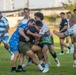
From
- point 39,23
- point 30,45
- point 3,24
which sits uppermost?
point 39,23

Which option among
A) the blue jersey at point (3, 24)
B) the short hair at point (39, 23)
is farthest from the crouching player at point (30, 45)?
the blue jersey at point (3, 24)

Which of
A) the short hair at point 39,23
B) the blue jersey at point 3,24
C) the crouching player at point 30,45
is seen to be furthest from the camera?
the blue jersey at point 3,24

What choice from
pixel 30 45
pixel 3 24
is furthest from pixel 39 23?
pixel 3 24

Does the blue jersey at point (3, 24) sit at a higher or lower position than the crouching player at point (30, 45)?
lower

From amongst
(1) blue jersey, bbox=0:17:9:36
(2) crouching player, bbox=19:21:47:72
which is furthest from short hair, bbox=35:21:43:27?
(1) blue jersey, bbox=0:17:9:36

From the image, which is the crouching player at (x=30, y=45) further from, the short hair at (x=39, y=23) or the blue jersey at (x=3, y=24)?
the blue jersey at (x=3, y=24)

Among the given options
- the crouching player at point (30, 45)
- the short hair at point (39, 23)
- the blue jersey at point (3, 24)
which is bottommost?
the blue jersey at point (3, 24)

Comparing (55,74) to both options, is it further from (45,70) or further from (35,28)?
(35,28)

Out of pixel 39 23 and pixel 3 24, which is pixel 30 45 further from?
pixel 3 24

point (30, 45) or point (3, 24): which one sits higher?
point (30, 45)

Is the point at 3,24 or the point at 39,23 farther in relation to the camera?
the point at 3,24

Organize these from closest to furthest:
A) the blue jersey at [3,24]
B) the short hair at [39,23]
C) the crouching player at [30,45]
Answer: the crouching player at [30,45]
the short hair at [39,23]
the blue jersey at [3,24]

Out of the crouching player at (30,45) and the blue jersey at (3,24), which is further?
the blue jersey at (3,24)

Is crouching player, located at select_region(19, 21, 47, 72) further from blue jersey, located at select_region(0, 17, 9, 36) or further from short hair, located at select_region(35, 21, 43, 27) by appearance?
blue jersey, located at select_region(0, 17, 9, 36)
